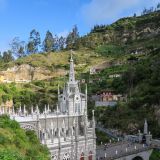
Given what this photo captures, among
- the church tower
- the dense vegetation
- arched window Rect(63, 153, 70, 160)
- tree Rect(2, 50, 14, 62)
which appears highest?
tree Rect(2, 50, 14, 62)

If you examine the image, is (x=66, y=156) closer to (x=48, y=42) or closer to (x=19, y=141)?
(x=19, y=141)

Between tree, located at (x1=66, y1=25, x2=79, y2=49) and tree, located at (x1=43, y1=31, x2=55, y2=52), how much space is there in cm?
691

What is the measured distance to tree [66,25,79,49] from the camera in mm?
153175

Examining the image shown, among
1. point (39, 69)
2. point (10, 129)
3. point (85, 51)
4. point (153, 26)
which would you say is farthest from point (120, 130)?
point (153, 26)

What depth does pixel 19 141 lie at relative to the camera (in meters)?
39.1

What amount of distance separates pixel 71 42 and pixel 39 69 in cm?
3621

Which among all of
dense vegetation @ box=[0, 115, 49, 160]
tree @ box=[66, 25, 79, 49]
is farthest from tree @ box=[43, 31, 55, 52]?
dense vegetation @ box=[0, 115, 49, 160]

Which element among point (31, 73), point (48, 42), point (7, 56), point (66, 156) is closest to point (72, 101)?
point (66, 156)

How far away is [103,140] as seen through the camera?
254ft

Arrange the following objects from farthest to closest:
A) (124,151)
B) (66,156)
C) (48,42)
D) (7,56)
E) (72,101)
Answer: (48,42) → (7,56) → (124,151) → (72,101) → (66,156)

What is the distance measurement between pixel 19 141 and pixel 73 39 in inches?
4866

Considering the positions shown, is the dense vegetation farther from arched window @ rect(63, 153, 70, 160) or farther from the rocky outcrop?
the rocky outcrop

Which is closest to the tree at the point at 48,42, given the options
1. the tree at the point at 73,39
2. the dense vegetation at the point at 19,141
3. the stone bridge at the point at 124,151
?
the tree at the point at 73,39

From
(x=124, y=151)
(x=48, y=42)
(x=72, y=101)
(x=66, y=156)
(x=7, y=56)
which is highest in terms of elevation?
(x=48, y=42)
